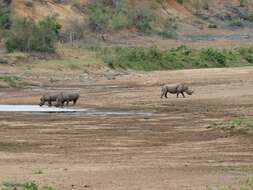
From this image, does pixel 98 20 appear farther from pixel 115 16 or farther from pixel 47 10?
pixel 47 10

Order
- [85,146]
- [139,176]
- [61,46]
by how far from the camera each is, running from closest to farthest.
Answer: [139,176]
[85,146]
[61,46]

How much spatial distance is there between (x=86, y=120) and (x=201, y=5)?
77.7 metres

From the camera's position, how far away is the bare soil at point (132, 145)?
15.7 meters

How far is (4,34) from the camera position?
63125 millimetres

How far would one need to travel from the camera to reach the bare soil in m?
15.7

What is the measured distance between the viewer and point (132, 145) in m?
21.5

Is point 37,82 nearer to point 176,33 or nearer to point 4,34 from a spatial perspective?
point 4,34

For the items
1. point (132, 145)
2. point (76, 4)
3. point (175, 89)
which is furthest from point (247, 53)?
point (132, 145)

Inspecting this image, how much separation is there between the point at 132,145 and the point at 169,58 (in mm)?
46676

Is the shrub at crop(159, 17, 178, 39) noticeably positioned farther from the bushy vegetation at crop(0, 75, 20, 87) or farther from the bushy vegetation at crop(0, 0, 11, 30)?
the bushy vegetation at crop(0, 75, 20, 87)

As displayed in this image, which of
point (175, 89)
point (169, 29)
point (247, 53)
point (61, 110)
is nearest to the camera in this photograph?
point (61, 110)

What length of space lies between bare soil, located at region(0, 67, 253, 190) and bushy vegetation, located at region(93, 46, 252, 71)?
22.1m

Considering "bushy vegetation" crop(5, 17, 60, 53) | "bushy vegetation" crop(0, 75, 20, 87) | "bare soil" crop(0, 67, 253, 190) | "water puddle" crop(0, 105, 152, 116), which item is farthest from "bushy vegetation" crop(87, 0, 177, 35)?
"water puddle" crop(0, 105, 152, 116)

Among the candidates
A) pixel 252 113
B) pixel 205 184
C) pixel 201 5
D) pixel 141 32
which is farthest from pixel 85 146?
pixel 201 5
